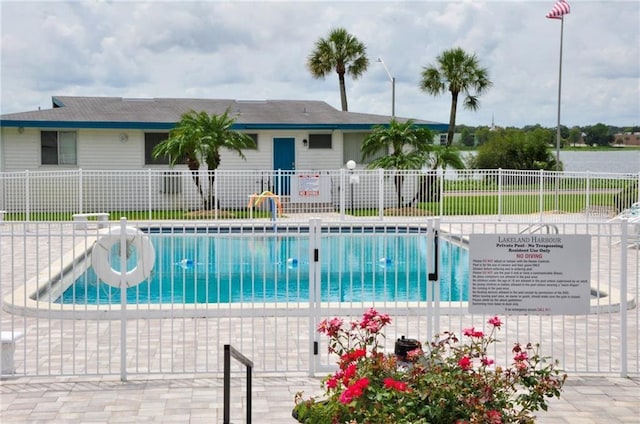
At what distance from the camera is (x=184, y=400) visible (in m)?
7.39

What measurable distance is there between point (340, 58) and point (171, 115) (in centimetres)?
1844

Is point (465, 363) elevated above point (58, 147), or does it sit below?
below

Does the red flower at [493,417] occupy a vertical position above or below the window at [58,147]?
below

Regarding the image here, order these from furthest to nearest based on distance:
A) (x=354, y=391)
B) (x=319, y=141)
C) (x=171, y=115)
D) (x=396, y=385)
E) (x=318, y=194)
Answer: (x=319, y=141) → (x=171, y=115) → (x=318, y=194) → (x=396, y=385) → (x=354, y=391)

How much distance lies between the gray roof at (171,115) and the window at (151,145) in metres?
0.62

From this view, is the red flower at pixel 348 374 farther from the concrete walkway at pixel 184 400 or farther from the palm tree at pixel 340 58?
the palm tree at pixel 340 58

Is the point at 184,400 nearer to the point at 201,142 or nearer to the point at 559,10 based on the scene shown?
the point at 201,142

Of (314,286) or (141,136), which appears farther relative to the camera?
(141,136)

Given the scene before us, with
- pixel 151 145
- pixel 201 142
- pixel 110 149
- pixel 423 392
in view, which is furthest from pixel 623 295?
pixel 151 145

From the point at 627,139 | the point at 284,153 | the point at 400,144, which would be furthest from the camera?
the point at 627,139

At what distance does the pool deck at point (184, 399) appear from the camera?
6.95 m

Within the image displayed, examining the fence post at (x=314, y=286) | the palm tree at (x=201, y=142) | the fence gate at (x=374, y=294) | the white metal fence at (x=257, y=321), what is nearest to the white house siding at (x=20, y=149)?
the palm tree at (x=201, y=142)

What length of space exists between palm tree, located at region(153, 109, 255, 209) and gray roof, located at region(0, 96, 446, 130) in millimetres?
888

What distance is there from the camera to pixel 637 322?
10.1 metres
